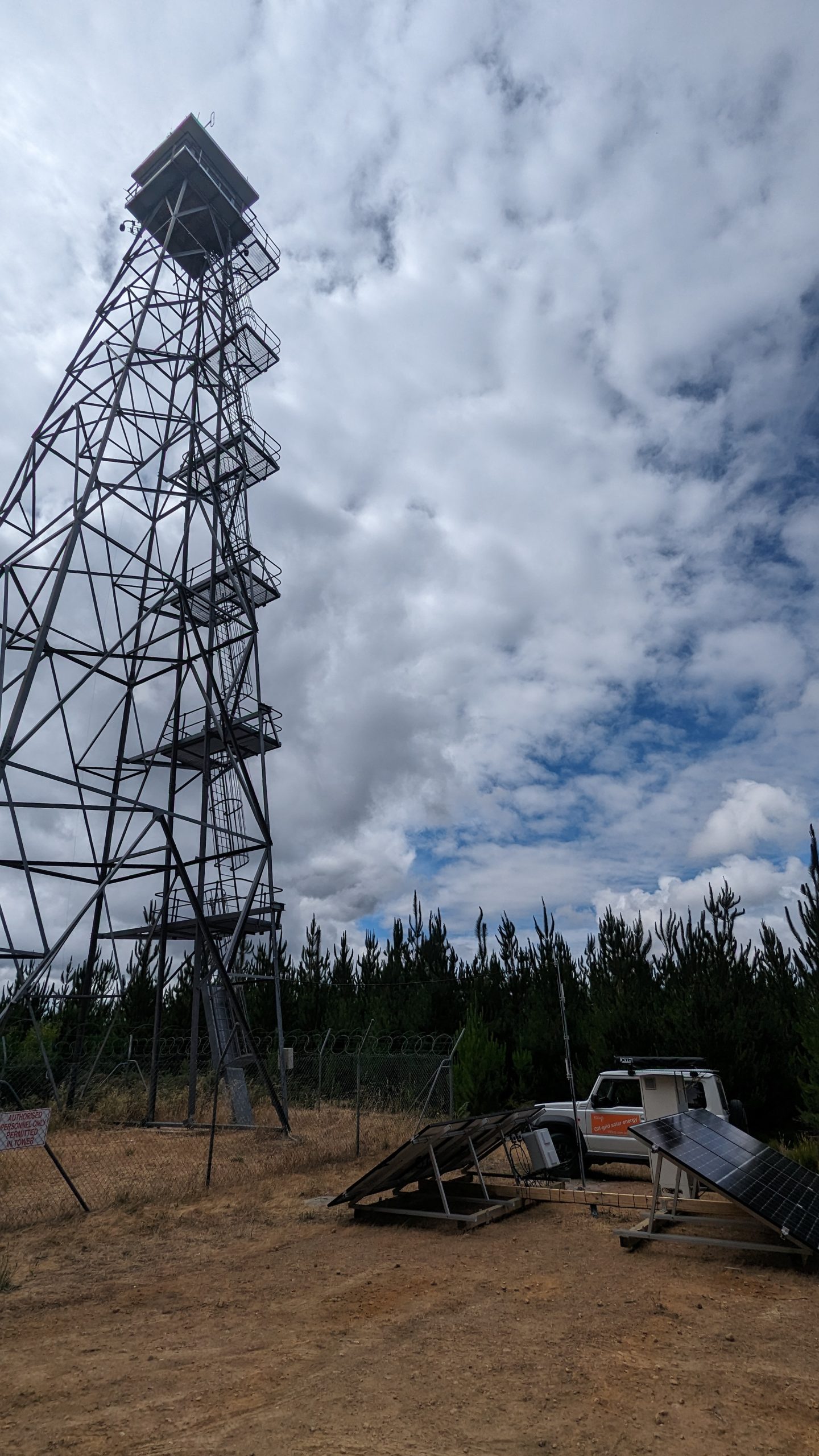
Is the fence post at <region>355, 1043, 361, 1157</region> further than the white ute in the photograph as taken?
Yes

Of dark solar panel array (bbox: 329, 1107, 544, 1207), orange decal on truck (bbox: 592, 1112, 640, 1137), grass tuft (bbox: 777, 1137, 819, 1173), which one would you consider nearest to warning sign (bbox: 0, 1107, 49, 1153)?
dark solar panel array (bbox: 329, 1107, 544, 1207)

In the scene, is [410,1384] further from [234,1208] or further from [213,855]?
[213,855]

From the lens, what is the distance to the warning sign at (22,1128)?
8859mm

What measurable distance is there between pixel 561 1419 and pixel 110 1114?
17.7m

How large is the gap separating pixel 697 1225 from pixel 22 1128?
7.44 meters

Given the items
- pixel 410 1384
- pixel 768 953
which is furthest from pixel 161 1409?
pixel 768 953

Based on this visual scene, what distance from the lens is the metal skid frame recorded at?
7.74 metres

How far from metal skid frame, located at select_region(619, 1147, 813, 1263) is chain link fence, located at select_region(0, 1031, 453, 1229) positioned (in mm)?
5561

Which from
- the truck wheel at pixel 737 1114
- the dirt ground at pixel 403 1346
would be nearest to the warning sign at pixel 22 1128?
the dirt ground at pixel 403 1346

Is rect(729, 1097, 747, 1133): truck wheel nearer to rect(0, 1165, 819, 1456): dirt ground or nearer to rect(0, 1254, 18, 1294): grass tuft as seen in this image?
rect(0, 1165, 819, 1456): dirt ground

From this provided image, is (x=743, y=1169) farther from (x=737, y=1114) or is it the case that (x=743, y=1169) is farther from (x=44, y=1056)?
(x=44, y=1056)

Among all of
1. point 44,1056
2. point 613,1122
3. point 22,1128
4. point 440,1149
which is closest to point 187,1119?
point 44,1056

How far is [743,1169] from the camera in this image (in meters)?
8.48

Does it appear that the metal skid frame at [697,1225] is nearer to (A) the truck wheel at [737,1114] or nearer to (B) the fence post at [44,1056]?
(A) the truck wheel at [737,1114]
